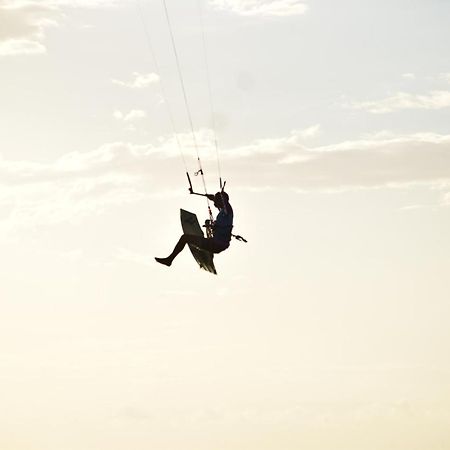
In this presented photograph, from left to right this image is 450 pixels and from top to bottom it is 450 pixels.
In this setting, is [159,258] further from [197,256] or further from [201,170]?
[201,170]

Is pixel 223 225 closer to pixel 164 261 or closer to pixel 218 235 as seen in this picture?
pixel 218 235

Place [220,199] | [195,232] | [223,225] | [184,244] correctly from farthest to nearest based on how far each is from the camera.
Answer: [195,232]
[184,244]
[223,225]
[220,199]

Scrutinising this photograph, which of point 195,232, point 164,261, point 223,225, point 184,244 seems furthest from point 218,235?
point 164,261

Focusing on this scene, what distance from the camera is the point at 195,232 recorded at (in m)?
20.4

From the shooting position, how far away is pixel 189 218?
66.6ft

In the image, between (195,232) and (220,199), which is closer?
(220,199)

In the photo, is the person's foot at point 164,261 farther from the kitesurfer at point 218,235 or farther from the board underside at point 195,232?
the board underside at point 195,232

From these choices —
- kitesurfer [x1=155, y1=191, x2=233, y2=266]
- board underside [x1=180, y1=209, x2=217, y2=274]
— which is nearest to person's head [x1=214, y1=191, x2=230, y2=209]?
kitesurfer [x1=155, y1=191, x2=233, y2=266]

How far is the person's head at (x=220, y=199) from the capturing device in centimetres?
1978

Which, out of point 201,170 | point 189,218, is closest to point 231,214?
point 189,218

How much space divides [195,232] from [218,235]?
0.71 metres

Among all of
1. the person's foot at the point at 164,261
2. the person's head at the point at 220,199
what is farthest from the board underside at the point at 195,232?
the person's head at the point at 220,199

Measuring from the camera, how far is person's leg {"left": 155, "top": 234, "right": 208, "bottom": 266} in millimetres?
20047

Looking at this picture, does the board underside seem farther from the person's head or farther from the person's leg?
the person's head
